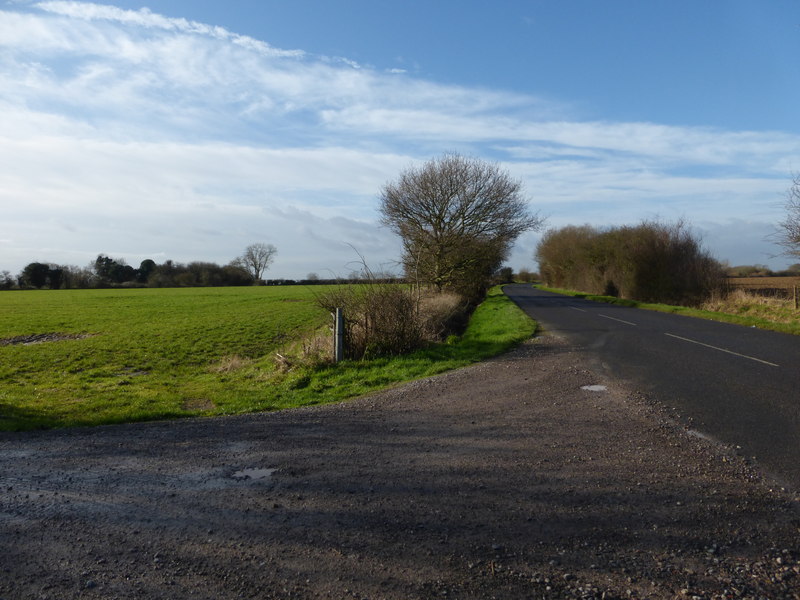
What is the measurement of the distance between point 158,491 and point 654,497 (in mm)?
4214

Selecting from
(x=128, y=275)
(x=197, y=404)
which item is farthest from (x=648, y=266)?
(x=128, y=275)

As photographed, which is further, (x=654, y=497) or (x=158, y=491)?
(x=158, y=491)

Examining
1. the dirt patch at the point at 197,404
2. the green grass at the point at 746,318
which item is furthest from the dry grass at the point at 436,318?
the green grass at the point at 746,318

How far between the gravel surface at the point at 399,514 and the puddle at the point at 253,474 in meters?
0.03

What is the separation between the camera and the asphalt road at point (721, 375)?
6676 millimetres

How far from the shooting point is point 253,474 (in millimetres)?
5703

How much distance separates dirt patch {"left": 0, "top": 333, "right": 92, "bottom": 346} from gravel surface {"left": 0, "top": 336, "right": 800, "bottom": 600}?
71.9 ft

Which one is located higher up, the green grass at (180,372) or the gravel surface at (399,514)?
the gravel surface at (399,514)

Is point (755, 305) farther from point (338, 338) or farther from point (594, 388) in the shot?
point (338, 338)

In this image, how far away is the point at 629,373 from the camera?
11.3 meters

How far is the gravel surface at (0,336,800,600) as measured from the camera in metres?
3.61

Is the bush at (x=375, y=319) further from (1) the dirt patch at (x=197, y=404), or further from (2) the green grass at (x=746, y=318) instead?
(2) the green grass at (x=746, y=318)

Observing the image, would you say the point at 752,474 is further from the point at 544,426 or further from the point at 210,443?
the point at 210,443

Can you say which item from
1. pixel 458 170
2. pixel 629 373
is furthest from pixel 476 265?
pixel 629 373
